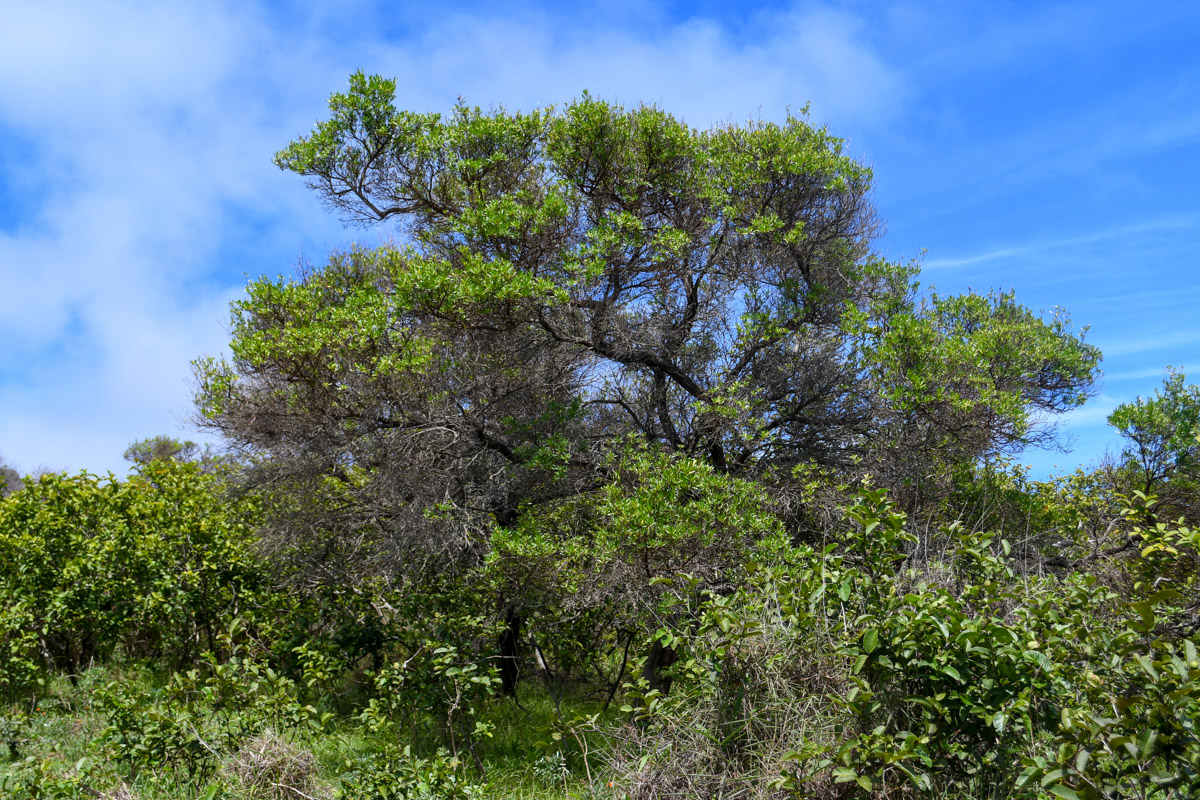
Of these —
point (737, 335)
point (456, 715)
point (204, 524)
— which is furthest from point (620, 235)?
point (204, 524)

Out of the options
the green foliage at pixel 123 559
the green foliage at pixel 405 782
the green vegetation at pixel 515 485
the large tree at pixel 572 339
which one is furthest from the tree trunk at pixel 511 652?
the green foliage at pixel 405 782

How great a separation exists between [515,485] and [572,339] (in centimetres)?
186

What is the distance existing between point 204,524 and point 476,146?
239 inches

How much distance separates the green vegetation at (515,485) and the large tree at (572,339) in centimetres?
5

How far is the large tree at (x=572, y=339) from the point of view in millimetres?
8555

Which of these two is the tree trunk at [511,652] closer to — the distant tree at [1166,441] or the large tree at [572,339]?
the large tree at [572,339]

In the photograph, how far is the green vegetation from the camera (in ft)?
21.5

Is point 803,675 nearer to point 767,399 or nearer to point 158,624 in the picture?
point 767,399

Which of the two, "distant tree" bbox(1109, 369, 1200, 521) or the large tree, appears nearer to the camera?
the large tree

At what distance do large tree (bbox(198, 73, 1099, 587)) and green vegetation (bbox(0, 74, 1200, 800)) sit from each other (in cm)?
5

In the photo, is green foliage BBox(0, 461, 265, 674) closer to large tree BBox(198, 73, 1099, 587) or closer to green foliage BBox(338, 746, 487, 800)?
large tree BBox(198, 73, 1099, 587)

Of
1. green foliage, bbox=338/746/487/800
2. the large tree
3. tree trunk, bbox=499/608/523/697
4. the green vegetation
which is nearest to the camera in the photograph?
green foliage, bbox=338/746/487/800

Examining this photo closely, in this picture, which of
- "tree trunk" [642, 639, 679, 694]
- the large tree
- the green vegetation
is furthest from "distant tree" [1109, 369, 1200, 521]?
"tree trunk" [642, 639, 679, 694]

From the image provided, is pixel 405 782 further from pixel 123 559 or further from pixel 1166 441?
pixel 1166 441
